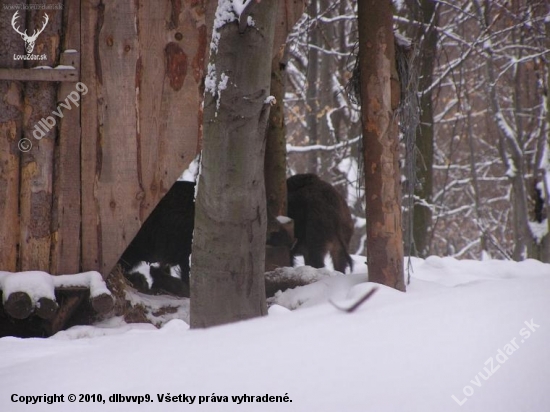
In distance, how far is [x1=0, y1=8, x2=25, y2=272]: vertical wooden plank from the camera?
469 centimetres

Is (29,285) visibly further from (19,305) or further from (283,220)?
(283,220)

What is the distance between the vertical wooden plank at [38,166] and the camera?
4.73 metres

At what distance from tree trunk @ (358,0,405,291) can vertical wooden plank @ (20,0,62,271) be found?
2.50 meters

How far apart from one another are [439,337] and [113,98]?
351 centimetres

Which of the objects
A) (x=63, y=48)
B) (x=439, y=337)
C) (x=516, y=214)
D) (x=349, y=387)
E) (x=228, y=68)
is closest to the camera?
(x=349, y=387)

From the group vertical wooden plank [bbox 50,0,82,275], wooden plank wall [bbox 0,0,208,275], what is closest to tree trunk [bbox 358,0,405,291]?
wooden plank wall [bbox 0,0,208,275]

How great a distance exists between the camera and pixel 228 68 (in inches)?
133

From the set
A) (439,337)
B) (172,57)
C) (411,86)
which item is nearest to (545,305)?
(439,337)

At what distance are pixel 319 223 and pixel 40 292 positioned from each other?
11.2 feet

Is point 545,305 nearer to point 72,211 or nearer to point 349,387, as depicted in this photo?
point 349,387

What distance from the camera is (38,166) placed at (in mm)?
4758

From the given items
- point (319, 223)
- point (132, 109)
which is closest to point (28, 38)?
point (132, 109)

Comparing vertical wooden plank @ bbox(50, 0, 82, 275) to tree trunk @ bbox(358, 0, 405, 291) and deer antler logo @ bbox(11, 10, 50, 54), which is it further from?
tree trunk @ bbox(358, 0, 405, 291)

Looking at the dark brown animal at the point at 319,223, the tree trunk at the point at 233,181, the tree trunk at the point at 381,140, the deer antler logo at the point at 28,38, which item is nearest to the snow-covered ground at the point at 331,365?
the tree trunk at the point at 233,181
